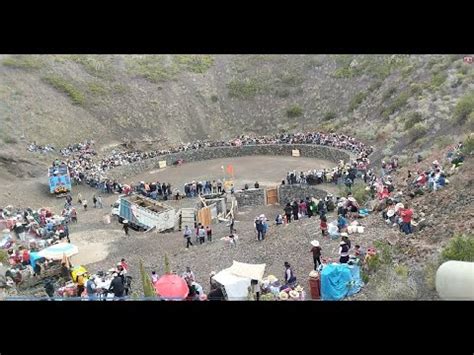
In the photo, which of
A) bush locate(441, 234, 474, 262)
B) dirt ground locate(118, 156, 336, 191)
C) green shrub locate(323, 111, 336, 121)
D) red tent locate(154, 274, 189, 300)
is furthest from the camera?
green shrub locate(323, 111, 336, 121)

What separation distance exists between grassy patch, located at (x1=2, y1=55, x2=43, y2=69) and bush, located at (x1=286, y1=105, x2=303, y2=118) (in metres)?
23.1

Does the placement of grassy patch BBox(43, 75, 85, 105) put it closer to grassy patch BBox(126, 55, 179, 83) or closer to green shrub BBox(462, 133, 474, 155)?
grassy patch BBox(126, 55, 179, 83)

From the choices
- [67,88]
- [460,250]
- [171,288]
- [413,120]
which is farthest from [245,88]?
[460,250]

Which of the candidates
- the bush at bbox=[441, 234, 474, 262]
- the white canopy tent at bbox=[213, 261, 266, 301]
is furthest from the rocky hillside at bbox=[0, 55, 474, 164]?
the white canopy tent at bbox=[213, 261, 266, 301]

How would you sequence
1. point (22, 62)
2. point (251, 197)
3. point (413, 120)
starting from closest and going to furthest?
point (251, 197)
point (413, 120)
point (22, 62)

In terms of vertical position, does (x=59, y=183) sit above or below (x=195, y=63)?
below

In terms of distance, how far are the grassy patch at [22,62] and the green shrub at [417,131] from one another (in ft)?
113

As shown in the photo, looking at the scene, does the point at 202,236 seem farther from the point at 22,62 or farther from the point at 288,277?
the point at 22,62

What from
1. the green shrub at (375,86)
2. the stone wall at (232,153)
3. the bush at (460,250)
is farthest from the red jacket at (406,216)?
the green shrub at (375,86)

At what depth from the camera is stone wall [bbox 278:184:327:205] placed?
2973 centimetres

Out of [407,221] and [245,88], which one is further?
[245,88]

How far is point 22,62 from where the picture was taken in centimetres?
5178

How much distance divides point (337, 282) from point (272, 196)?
55.5ft
